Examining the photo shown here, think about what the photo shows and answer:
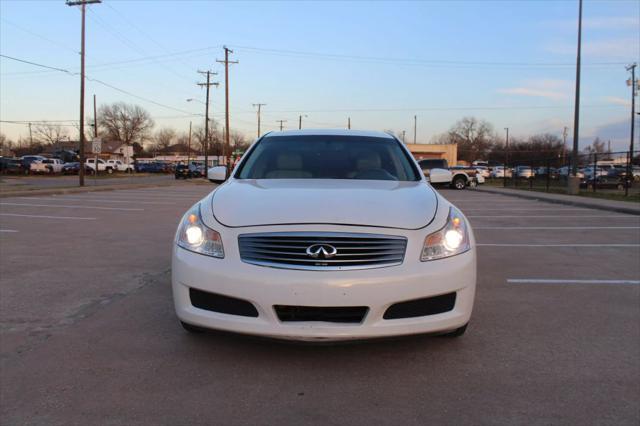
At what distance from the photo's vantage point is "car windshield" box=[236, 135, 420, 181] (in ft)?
15.6

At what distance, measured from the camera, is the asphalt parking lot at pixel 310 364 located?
2.81 meters

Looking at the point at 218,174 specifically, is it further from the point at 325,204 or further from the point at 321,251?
the point at 321,251

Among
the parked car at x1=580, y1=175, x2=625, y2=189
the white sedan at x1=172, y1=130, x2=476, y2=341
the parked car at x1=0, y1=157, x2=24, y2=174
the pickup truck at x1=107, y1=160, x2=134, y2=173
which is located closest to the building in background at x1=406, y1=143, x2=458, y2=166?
the pickup truck at x1=107, y1=160, x2=134, y2=173

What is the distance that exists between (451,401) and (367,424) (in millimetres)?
549

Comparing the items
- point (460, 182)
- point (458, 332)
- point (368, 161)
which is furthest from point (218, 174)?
point (460, 182)

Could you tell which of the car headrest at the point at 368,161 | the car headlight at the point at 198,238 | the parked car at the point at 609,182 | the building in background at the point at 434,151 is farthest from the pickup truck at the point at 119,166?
the car headlight at the point at 198,238

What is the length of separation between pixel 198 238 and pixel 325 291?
97cm

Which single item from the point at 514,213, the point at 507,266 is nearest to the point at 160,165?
the point at 514,213

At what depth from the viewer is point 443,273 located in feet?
10.5

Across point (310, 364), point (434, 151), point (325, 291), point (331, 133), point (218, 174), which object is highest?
point (434, 151)

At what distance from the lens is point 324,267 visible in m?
3.09

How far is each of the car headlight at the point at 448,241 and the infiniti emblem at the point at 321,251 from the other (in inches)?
21.7

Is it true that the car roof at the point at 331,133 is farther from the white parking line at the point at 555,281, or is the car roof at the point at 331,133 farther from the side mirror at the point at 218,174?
the white parking line at the point at 555,281

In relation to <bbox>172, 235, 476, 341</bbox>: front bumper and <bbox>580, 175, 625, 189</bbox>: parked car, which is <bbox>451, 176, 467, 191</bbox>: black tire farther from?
<bbox>172, 235, 476, 341</bbox>: front bumper
